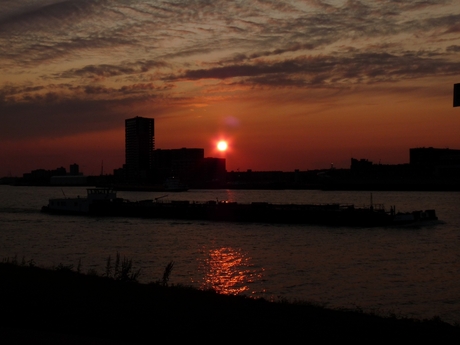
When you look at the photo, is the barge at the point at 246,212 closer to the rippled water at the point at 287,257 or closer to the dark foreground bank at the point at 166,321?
the rippled water at the point at 287,257

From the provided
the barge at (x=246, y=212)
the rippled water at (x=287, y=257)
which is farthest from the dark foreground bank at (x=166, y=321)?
the barge at (x=246, y=212)

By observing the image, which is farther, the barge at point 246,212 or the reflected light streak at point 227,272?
the barge at point 246,212

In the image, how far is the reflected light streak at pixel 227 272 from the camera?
26.5m

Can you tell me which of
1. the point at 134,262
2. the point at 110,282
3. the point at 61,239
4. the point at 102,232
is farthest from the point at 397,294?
the point at 102,232

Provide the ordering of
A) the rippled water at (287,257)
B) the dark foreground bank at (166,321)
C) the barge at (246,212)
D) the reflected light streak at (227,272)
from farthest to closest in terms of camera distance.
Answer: the barge at (246,212)
the reflected light streak at (227,272)
the rippled water at (287,257)
the dark foreground bank at (166,321)

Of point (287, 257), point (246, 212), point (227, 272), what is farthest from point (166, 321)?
point (246, 212)

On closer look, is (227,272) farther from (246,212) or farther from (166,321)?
(246,212)

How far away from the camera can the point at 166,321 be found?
1149 centimetres

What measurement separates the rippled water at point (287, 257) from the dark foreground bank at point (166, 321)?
8933 mm

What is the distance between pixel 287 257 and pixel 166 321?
91.3ft

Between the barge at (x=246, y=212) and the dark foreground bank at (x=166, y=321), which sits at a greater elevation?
the dark foreground bank at (x=166, y=321)

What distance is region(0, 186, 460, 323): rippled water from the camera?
25.0 metres

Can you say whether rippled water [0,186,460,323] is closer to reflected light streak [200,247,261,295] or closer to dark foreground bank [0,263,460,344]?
reflected light streak [200,247,261,295]

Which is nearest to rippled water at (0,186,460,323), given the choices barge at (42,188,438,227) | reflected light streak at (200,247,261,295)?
reflected light streak at (200,247,261,295)
